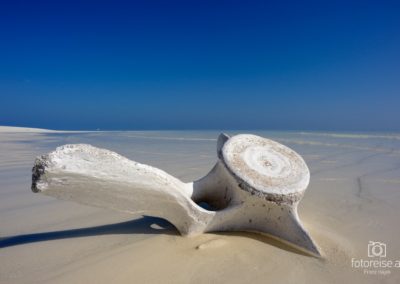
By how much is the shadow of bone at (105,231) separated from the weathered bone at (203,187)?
236 mm

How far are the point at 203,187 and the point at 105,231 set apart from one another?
923 mm

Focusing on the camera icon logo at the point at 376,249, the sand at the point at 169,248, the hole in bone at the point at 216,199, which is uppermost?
the hole in bone at the point at 216,199

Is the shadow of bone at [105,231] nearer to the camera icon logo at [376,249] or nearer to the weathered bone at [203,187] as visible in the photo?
the weathered bone at [203,187]

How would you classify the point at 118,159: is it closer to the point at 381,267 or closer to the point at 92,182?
the point at 92,182

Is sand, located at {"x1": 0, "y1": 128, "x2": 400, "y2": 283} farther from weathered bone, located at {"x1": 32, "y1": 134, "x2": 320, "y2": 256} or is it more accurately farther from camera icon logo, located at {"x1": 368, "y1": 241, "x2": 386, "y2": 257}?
weathered bone, located at {"x1": 32, "y1": 134, "x2": 320, "y2": 256}

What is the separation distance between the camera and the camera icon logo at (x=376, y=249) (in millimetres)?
2211

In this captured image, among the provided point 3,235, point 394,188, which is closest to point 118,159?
point 3,235

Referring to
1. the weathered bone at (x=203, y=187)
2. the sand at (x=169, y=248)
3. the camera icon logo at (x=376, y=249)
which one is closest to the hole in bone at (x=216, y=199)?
the weathered bone at (x=203, y=187)

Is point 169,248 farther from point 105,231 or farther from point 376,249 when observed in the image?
point 376,249

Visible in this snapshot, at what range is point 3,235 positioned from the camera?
2375 millimetres

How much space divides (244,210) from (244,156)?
481 millimetres

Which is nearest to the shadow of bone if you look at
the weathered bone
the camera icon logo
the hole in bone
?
the weathered bone

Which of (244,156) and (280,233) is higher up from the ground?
(244,156)

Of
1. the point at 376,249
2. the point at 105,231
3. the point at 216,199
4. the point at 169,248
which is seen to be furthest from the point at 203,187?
the point at 376,249
